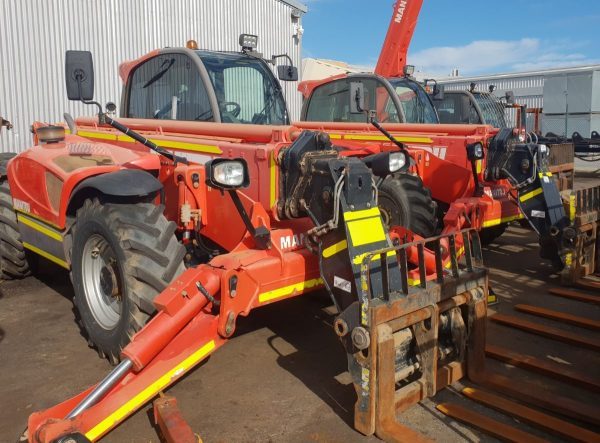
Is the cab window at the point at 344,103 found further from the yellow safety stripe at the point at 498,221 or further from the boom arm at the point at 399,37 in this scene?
the boom arm at the point at 399,37

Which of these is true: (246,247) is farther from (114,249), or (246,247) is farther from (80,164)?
(80,164)

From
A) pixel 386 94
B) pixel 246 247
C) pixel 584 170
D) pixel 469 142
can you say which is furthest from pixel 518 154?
pixel 584 170

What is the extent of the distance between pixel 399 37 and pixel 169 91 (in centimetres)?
580

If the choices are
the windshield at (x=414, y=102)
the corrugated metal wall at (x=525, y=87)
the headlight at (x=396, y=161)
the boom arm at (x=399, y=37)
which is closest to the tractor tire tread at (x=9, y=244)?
the headlight at (x=396, y=161)

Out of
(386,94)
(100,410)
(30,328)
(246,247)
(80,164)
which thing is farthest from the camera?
(386,94)

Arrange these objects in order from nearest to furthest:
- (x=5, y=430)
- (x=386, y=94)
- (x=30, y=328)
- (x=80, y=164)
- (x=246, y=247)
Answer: (x=5, y=430) < (x=246, y=247) < (x=80, y=164) < (x=30, y=328) < (x=386, y=94)

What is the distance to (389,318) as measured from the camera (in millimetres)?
2779

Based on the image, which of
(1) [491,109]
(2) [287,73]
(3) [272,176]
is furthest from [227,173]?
(1) [491,109]

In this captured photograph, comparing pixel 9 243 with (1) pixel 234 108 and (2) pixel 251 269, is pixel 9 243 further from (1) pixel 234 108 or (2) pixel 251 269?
(2) pixel 251 269

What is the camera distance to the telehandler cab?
2.78 m

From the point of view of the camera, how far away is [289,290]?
10.8 feet

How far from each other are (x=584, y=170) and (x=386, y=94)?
567 inches

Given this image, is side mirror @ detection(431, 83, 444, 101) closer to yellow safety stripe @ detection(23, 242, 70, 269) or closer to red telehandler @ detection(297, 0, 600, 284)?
red telehandler @ detection(297, 0, 600, 284)

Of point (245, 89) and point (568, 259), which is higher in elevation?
point (245, 89)
